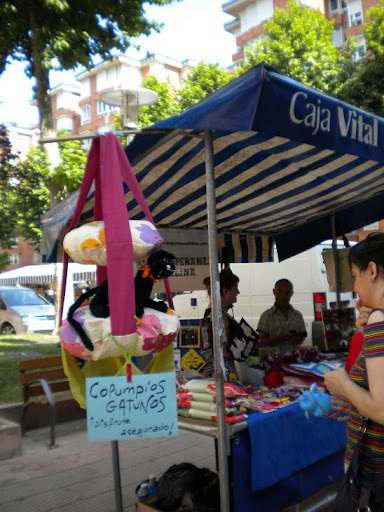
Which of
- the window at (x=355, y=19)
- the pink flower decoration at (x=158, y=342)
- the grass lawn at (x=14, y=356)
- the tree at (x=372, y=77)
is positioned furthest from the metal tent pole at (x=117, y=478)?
the window at (x=355, y=19)

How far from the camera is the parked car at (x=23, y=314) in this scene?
15062 mm

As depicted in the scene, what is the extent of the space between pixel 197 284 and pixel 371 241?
419 cm

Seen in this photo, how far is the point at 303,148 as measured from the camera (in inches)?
129

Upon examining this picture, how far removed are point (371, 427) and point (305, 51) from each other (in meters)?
19.1

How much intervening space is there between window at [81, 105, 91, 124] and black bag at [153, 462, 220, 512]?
166 feet

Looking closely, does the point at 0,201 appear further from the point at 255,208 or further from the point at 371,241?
the point at 371,241

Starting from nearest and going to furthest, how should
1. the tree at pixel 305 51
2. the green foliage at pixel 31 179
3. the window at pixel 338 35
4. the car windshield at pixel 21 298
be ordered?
1. the green foliage at pixel 31 179
2. the car windshield at pixel 21 298
3. the tree at pixel 305 51
4. the window at pixel 338 35

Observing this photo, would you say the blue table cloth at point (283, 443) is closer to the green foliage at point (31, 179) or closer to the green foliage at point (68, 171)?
the green foliage at point (68, 171)

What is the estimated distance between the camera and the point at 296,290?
9.32m

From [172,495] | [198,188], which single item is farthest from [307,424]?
[198,188]

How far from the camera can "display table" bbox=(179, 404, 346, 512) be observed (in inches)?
109

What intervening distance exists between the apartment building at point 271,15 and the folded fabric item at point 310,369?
27.8 meters

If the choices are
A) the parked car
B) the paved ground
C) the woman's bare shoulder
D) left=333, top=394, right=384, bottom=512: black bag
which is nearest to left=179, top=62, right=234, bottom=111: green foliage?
the parked car

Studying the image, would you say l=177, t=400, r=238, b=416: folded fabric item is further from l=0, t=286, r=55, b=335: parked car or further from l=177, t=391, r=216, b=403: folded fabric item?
l=0, t=286, r=55, b=335: parked car
